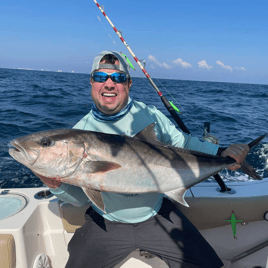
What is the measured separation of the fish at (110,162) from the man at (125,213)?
0.31 meters

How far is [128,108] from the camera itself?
2.56 m

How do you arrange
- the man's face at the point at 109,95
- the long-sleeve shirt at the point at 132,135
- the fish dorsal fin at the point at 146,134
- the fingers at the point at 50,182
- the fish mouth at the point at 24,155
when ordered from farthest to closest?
the man's face at the point at 109,95
the long-sleeve shirt at the point at 132,135
the fish dorsal fin at the point at 146,134
the fingers at the point at 50,182
the fish mouth at the point at 24,155

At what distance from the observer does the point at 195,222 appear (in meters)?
2.83

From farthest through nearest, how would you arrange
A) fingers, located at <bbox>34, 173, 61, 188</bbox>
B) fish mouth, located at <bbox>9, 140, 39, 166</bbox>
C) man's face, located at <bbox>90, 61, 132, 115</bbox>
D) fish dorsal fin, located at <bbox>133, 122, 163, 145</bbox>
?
1. man's face, located at <bbox>90, 61, 132, 115</bbox>
2. fish dorsal fin, located at <bbox>133, 122, 163, 145</bbox>
3. fingers, located at <bbox>34, 173, 61, 188</bbox>
4. fish mouth, located at <bbox>9, 140, 39, 166</bbox>

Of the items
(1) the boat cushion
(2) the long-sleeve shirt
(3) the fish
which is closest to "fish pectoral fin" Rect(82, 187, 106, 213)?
(3) the fish

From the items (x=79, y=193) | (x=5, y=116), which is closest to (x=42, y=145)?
(x=79, y=193)

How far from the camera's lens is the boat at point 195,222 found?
2.62 meters

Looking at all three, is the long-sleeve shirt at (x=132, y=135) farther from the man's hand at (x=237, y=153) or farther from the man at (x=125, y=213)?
the man's hand at (x=237, y=153)

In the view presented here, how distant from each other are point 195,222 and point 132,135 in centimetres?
135

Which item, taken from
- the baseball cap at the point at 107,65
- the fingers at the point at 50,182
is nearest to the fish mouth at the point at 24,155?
the fingers at the point at 50,182

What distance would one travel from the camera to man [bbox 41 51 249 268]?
222cm

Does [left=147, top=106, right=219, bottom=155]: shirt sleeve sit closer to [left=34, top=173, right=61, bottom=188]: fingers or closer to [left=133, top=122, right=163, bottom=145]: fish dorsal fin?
[left=133, top=122, right=163, bottom=145]: fish dorsal fin

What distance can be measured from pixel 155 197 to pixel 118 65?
4.83 ft

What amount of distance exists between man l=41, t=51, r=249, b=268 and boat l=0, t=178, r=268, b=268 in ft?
1.32
